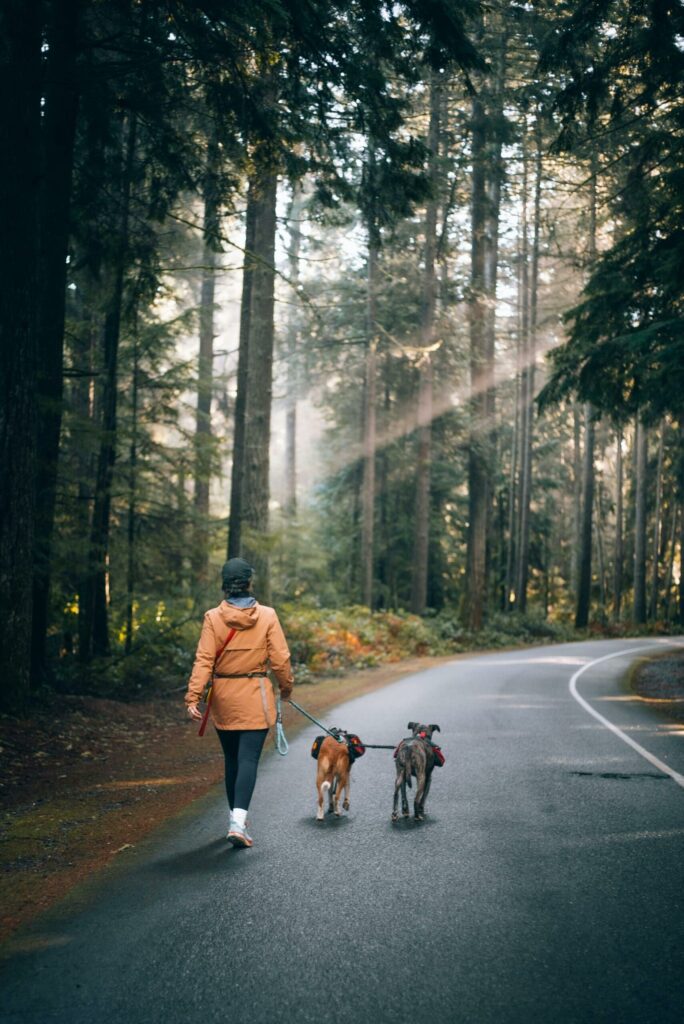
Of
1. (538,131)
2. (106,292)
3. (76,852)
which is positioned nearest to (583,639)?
(538,131)

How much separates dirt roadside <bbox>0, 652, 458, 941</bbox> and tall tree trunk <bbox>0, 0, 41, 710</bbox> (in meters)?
1.19

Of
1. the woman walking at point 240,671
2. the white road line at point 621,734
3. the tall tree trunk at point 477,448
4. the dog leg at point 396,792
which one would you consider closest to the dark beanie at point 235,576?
the woman walking at point 240,671

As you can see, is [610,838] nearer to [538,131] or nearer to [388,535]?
[538,131]

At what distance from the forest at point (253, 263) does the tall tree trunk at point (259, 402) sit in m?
0.05

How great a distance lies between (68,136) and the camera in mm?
11336

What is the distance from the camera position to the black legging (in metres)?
5.88

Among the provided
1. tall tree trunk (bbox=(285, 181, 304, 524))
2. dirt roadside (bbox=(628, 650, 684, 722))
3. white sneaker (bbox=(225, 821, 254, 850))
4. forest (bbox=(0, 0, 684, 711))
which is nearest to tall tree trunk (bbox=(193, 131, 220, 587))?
forest (bbox=(0, 0, 684, 711))

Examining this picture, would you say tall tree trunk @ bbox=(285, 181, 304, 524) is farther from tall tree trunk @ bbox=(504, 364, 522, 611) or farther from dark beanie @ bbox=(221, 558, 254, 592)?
dark beanie @ bbox=(221, 558, 254, 592)

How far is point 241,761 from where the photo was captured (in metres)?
5.97

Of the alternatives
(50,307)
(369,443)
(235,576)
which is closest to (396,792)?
(235,576)

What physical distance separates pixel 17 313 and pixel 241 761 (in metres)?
5.88

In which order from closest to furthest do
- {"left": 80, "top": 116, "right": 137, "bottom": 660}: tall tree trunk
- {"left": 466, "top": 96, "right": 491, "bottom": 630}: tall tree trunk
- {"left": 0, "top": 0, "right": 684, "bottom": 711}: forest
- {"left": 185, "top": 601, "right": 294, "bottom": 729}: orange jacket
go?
1. {"left": 185, "top": 601, "right": 294, "bottom": 729}: orange jacket
2. {"left": 0, "top": 0, "right": 684, "bottom": 711}: forest
3. {"left": 80, "top": 116, "right": 137, "bottom": 660}: tall tree trunk
4. {"left": 466, "top": 96, "right": 491, "bottom": 630}: tall tree trunk

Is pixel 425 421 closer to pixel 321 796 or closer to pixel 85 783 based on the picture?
pixel 85 783

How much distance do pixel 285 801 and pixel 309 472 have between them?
6155cm
